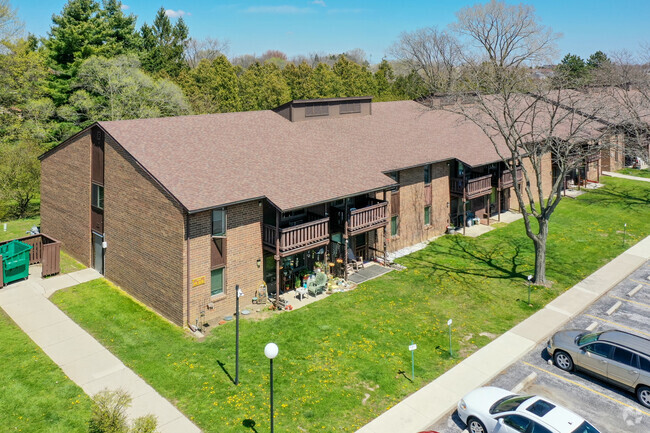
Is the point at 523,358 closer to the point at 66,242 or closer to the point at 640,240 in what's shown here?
the point at 640,240

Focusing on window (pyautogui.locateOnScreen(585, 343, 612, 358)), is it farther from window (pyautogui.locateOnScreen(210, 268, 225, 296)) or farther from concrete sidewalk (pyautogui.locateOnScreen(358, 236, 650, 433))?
window (pyautogui.locateOnScreen(210, 268, 225, 296))

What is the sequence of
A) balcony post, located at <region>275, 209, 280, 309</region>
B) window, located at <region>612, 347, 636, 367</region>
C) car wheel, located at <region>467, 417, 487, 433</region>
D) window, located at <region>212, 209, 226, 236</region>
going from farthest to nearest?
balcony post, located at <region>275, 209, 280, 309</region>
window, located at <region>212, 209, 226, 236</region>
window, located at <region>612, 347, 636, 367</region>
car wheel, located at <region>467, 417, 487, 433</region>

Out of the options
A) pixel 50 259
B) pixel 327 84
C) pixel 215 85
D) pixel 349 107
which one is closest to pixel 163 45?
pixel 215 85

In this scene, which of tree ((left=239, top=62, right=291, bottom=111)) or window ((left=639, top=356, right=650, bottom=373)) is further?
tree ((left=239, top=62, right=291, bottom=111))

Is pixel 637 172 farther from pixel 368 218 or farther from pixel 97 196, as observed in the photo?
pixel 97 196

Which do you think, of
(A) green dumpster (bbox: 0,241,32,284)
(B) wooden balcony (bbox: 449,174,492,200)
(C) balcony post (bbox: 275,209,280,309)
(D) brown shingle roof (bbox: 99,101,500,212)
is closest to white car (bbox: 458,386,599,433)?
(C) balcony post (bbox: 275,209,280,309)

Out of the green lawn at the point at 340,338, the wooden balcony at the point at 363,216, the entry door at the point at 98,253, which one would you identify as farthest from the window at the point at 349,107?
the entry door at the point at 98,253

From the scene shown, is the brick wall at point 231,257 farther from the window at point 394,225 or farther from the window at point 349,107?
the window at point 349,107

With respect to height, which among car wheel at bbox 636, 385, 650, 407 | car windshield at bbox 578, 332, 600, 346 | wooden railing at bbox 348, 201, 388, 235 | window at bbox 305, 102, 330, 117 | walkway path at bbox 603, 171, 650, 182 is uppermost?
window at bbox 305, 102, 330, 117
